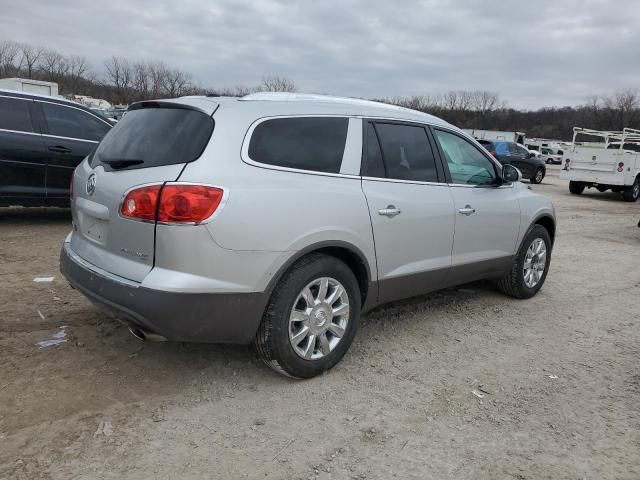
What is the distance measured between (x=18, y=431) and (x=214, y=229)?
1394 millimetres

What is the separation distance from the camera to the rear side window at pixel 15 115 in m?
7.00

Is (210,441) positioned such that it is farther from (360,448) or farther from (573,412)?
(573,412)

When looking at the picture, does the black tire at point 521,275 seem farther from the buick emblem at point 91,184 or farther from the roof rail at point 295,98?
the buick emblem at point 91,184

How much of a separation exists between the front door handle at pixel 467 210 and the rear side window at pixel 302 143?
1.29 meters

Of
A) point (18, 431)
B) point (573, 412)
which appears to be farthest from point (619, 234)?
point (18, 431)

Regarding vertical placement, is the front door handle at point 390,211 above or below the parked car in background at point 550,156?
below

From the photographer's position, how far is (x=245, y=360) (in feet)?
12.0

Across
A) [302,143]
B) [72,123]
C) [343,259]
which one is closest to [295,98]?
[302,143]

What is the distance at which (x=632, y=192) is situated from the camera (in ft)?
56.5

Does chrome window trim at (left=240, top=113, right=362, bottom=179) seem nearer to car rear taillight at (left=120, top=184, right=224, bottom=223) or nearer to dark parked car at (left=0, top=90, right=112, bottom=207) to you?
car rear taillight at (left=120, top=184, right=224, bottom=223)

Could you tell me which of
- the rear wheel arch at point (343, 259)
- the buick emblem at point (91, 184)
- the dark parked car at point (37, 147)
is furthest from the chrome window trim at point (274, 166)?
the dark parked car at point (37, 147)

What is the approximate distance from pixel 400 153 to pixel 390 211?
0.52 m

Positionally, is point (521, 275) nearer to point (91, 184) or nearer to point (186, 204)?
point (186, 204)

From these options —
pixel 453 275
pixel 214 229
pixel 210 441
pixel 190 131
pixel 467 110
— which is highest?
pixel 467 110
